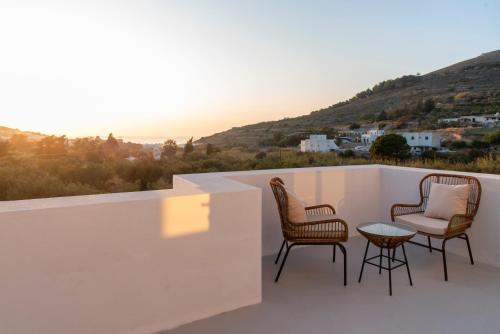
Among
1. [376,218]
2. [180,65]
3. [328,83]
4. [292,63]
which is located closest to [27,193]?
[180,65]

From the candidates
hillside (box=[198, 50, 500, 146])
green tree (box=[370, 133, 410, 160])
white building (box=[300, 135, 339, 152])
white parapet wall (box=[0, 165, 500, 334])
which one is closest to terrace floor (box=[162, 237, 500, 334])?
white parapet wall (box=[0, 165, 500, 334])

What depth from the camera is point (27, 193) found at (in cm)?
561

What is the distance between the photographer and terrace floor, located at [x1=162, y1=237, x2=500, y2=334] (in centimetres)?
234

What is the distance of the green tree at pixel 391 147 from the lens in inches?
619

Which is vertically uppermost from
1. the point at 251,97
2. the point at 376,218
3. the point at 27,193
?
the point at 251,97

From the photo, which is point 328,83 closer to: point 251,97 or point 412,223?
point 251,97

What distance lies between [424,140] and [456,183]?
15.2 m

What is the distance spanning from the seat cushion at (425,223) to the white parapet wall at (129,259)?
1.84 meters

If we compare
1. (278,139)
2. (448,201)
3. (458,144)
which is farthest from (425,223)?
(278,139)

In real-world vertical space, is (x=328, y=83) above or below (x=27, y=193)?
above

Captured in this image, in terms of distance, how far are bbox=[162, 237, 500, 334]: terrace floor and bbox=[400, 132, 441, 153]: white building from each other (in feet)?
49.2

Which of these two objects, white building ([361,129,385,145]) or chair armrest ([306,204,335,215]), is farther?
white building ([361,129,385,145])

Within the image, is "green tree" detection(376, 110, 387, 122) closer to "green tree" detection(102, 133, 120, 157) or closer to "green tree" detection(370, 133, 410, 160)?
"green tree" detection(370, 133, 410, 160)

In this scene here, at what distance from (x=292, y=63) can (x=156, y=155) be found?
5.28 m
